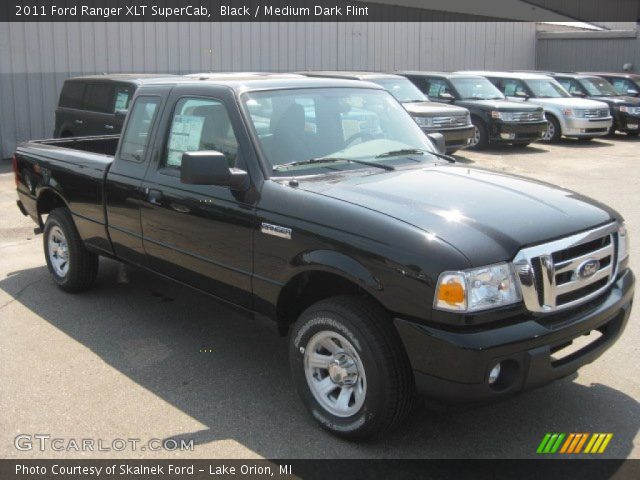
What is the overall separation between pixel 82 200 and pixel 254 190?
2.28 metres

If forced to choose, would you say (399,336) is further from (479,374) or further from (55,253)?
(55,253)

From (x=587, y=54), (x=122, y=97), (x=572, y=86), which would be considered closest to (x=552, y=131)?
(x=572, y=86)

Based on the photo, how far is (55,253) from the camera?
21.0 feet

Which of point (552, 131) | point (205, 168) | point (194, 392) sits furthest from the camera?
point (552, 131)

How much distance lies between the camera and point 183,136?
4.80 m

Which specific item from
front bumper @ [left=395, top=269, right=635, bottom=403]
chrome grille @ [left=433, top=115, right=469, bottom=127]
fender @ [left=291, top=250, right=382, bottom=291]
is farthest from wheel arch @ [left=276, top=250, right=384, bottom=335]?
chrome grille @ [left=433, top=115, right=469, bottom=127]

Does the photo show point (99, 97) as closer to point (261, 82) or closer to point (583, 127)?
point (261, 82)

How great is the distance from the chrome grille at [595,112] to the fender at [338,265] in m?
15.7

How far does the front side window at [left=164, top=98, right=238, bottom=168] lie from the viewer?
14.5ft

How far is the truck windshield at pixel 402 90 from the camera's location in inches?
565

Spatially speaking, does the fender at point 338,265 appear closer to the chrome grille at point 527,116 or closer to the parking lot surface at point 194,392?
the parking lot surface at point 194,392

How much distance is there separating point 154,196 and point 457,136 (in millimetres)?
10316

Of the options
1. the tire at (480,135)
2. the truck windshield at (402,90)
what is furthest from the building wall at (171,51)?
the tire at (480,135)

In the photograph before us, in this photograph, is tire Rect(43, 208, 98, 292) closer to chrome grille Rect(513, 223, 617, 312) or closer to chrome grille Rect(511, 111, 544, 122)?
chrome grille Rect(513, 223, 617, 312)
